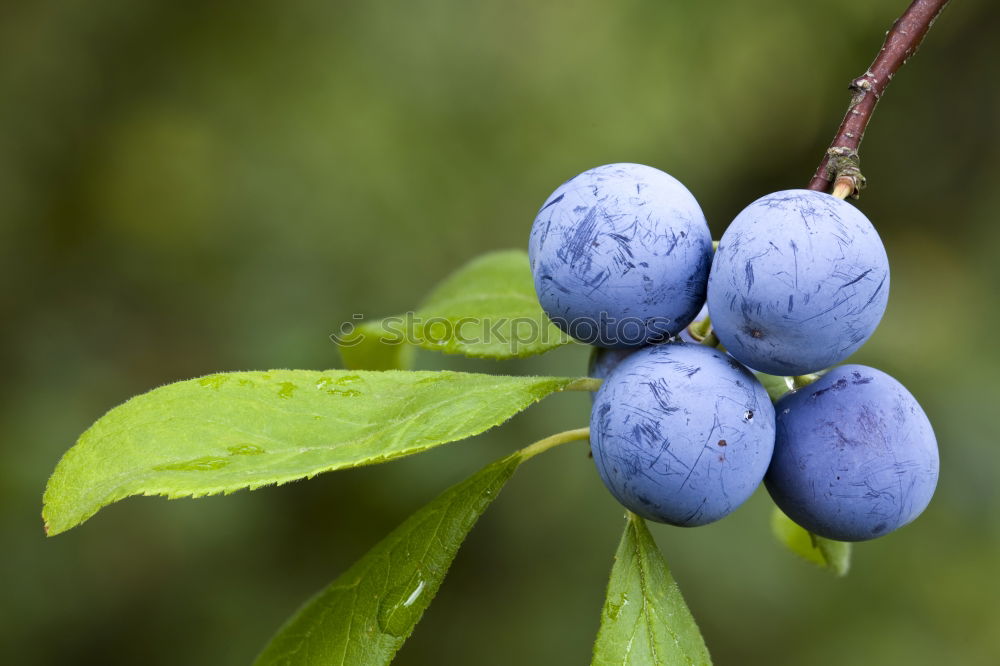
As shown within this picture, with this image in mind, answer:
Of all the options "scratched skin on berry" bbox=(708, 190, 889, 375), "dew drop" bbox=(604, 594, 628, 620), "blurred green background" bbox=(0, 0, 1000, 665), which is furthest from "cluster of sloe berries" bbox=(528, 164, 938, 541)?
"blurred green background" bbox=(0, 0, 1000, 665)

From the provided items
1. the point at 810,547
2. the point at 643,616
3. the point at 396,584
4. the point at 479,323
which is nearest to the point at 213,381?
the point at 396,584

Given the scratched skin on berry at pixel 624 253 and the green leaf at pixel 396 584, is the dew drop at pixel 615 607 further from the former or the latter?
the scratched skin on berry at pixel 624 253

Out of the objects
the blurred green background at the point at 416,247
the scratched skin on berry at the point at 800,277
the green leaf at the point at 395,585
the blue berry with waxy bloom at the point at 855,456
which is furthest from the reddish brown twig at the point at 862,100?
the blurred green background at the point at 416,247

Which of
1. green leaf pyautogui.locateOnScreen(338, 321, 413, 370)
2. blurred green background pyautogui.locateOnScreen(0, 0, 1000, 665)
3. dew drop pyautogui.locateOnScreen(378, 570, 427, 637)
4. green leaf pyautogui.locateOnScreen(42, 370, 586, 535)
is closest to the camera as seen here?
green leaf pyautogui.locateOnScreen(42, 370, 586, 535)

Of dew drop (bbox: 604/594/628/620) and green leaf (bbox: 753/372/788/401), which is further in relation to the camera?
green leaf (bbox: 753/372/788/401)

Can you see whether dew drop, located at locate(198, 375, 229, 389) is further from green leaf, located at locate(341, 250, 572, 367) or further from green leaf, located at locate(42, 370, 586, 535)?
green leaf, located at locate(341, 250, 572, 367)

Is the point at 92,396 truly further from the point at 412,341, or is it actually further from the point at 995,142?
the point at 995,142
